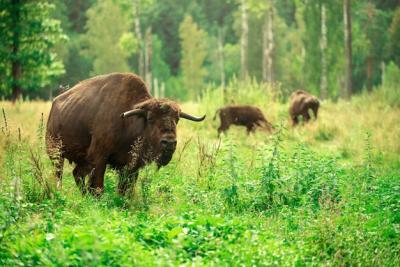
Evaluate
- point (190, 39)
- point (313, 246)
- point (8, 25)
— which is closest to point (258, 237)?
point (313, 246)

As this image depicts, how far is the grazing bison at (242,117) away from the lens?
19.1 m

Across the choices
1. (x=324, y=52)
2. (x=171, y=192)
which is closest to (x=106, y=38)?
(x=324, y=52)

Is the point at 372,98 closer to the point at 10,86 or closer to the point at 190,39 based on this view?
the point at 10,86

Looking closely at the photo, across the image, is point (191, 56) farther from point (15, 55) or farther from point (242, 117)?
point (242, 117)

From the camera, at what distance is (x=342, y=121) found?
19.4m

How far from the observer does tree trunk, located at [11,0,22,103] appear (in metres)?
20.8

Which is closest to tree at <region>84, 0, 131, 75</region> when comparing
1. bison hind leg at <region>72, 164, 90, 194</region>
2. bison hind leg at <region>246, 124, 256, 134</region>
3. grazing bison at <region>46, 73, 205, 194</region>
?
bison hind leg at <region>246, 124, 256, 134</region>

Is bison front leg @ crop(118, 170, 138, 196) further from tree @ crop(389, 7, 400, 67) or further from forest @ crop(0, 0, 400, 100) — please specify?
tree @ crop(389, 7, 400, 67)

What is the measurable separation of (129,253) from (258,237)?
161 centimetres

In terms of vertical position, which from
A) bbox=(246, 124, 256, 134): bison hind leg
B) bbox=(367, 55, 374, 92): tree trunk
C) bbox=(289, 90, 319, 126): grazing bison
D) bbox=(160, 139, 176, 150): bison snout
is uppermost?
bbox=(160, 139, 176, 150): bison snout

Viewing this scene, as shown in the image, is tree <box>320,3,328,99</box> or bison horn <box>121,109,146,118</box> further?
tree <box>320,3,328,99</box>

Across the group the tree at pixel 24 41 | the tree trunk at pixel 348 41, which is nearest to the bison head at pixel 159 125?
the tree at pixel 24 41

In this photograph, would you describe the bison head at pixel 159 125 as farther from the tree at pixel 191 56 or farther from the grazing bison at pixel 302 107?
the tree at pixel 191 56

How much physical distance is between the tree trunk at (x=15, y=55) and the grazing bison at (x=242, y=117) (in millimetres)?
7299
